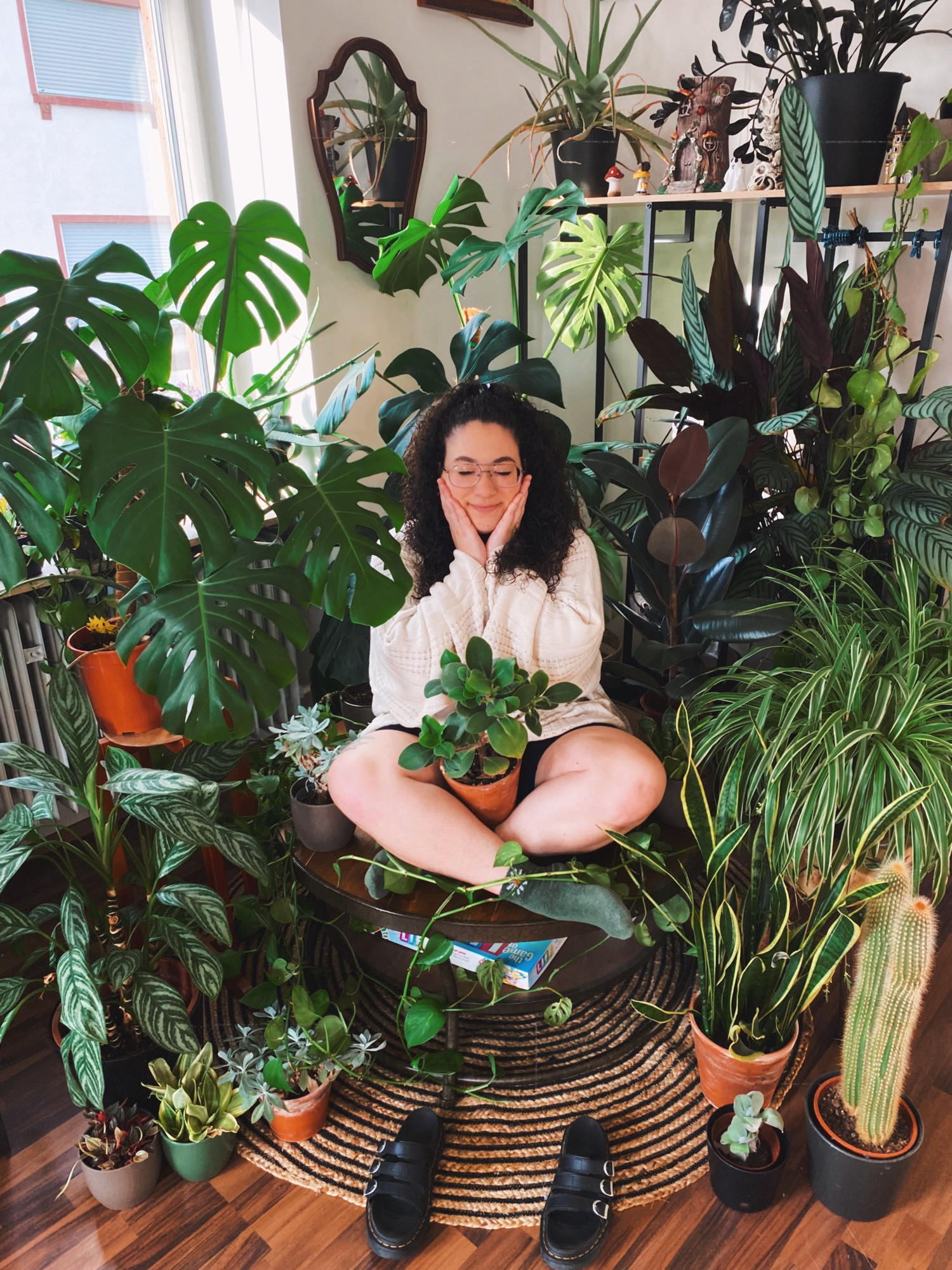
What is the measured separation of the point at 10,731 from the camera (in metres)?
2.02

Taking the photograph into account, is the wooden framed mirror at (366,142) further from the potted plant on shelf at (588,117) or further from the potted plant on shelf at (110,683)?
the potted plant on shelf at (110,683)

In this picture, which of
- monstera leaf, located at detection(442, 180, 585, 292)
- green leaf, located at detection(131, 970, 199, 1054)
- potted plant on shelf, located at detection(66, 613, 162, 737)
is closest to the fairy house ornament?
monstera leaf, located at detection(442, 180, 585, 292)

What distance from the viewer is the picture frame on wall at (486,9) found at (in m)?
2.41

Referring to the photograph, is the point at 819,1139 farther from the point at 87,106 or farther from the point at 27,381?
the point at 87,106

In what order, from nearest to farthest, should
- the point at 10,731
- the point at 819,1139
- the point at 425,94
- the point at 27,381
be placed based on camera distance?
the point at 27,381 → the point at 819,1139 → the point at 10,731 → the point at 425,94

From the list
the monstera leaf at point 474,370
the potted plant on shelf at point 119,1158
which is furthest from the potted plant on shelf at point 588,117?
the potted plant on shelf at point 119,1158

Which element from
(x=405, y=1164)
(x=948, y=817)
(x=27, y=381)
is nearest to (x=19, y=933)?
(x=405, y=1164)

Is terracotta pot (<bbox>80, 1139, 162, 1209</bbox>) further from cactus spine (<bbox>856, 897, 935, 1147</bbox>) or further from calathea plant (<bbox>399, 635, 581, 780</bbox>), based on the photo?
cactus spine (<bbox>856, 897, 935, 1147</bbox>)

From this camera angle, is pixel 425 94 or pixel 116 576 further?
pixel 425 94

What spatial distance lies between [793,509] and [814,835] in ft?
2.86

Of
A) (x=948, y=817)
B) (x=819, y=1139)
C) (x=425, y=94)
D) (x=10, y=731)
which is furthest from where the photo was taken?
(x=425, y=94)

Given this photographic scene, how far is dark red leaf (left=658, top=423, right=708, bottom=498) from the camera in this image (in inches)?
65.5

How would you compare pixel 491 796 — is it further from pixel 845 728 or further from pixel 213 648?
pixel 845 728

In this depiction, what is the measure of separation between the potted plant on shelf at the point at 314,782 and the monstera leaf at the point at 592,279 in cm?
→ 113
